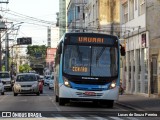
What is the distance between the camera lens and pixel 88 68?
23.0 m

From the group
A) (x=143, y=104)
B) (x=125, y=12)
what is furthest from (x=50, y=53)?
(x=143, y=104)

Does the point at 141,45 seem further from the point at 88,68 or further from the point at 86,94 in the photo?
the point at 86,94

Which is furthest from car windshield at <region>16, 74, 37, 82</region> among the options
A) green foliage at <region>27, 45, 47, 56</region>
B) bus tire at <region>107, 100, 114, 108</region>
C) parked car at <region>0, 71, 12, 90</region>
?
green foliage at <region>27, 45, 47, 56</region>

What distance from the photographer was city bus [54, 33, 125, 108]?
22.8 m

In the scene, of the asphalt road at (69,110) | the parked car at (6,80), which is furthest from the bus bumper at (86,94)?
the parked car at (6,80)

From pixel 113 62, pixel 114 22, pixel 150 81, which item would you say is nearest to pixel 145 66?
pixel 150 81

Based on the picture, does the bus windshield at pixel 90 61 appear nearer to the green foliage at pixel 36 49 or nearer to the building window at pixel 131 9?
the building window at pixel 131 9

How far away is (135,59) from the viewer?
134ft

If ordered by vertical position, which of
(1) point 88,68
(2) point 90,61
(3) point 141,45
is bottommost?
(1) point 88,68

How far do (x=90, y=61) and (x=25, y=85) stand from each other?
1483 cm

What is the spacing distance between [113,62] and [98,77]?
1041mm

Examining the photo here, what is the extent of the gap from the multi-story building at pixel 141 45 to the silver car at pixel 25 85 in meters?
8.06

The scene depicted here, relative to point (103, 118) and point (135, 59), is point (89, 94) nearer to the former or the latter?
point (103, 118)

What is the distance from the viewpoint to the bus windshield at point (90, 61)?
902 inches
